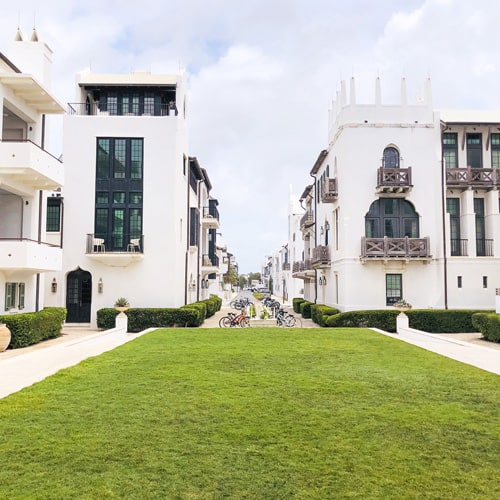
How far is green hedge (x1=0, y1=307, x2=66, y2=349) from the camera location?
1577 cm

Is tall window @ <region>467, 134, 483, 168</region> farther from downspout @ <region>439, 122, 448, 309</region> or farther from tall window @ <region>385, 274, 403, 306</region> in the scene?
tall window @ <region>385, 274, 403, 306</region>

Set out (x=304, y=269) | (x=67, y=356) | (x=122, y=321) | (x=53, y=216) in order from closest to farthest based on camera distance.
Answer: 1. (x=67, y=356)
2. (x=122, y=321)
3. (x=53, y=216)
4. (x=304, y=269)

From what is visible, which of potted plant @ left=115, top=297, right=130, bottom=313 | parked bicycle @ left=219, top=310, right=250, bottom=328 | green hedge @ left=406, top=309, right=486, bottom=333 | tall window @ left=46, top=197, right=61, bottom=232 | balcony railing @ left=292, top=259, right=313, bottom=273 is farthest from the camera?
balcony railing @ left=292, top=259, right=313, bottom=273

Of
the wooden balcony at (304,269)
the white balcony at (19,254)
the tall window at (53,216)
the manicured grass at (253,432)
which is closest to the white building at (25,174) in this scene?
the white balcony at (19,254)

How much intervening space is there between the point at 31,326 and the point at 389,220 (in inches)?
708

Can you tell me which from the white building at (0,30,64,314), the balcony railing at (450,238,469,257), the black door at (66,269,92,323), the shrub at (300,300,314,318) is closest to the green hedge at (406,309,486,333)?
the balcony railing at (450,238,469,257)

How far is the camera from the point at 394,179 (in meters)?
24.6

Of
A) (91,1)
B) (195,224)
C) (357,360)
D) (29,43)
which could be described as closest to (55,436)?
(357,360)

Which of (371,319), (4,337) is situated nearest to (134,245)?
(4,337)

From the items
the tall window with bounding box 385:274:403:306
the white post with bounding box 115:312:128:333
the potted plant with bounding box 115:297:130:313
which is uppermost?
the tall window with bounding box 385:274:403:306

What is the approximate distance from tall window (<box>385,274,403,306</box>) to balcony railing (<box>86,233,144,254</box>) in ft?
42.7

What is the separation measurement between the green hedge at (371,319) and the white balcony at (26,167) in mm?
14339

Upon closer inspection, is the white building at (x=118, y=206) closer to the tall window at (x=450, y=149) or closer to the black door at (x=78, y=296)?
the black door at (x=78, y=296)

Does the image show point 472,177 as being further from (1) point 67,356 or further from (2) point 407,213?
(1) point 67,356
